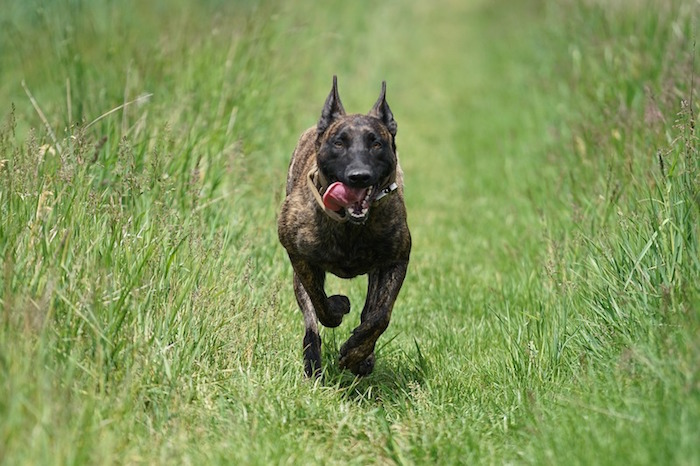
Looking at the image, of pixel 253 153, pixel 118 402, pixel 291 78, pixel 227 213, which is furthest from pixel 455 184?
pixel 118 402

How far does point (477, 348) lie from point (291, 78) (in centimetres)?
524

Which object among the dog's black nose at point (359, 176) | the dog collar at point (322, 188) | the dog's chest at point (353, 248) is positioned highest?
the dog's black nose at point (359, 176)

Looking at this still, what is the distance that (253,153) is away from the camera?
8461 millimetres

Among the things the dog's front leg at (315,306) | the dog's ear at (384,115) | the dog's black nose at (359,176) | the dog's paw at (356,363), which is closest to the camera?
the dog's black nose at (359,176)

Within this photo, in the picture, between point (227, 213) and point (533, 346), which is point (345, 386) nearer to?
point (533, 346)

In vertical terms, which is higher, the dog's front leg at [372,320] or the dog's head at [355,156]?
the dog's head at [355,156]

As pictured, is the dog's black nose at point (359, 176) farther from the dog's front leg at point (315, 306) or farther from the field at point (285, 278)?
the field at point (285, 278)

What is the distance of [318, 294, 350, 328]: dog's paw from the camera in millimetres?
5547

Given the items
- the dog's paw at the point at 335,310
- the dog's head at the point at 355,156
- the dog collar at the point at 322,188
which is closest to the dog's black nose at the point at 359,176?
the dog's head at the point at 355,156

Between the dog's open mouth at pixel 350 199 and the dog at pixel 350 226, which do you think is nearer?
the dog's open mouth at pixel 350 199

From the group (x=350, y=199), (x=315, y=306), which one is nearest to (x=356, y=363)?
(x=315, y=306)

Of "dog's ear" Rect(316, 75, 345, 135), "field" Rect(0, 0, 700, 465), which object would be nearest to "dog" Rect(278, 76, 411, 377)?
"dog's ear" Rect(316, 75, 345, 135)

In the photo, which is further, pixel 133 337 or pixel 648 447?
pixel 133 337

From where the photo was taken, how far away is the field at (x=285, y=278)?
402 centimetres
